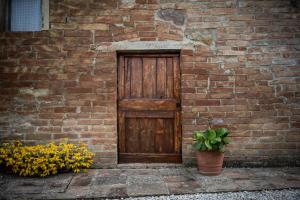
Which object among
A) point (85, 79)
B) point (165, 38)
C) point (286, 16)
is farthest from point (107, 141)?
point (286, 16)

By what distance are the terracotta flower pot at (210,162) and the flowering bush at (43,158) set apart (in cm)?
180

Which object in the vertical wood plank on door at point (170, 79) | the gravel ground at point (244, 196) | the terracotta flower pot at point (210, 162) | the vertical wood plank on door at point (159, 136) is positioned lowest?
the gravel ground at point (244, 196)

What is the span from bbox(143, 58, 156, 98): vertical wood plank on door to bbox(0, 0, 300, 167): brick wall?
403mm

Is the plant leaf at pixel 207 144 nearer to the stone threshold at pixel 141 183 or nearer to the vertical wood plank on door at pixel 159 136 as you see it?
the stone threshold at pixel 141 183

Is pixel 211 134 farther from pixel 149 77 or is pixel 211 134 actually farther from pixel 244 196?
pixel 149 77

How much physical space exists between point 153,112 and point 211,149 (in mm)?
1206

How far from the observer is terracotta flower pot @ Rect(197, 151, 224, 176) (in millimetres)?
3900

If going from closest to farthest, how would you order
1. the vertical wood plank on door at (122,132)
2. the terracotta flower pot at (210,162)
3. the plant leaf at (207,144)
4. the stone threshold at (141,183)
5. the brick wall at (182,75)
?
the stone threshold at (141,183), the plant leaf at (207,144), the terracotta flower pot at (210,162), the brick wall at (182,75), the vertical wood plank on door at (122,132)

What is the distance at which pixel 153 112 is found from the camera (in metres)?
4.52

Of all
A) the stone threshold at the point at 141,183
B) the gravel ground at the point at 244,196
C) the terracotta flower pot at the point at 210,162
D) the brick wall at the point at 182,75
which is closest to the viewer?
the gravel ground at the point at 244,196

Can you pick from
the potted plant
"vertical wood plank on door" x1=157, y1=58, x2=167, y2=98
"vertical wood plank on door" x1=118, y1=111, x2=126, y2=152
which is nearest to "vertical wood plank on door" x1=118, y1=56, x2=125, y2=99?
"vertical wood plank on door" x1=118, y1=111, x2=126, y2=152

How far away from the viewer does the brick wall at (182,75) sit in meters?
4.40

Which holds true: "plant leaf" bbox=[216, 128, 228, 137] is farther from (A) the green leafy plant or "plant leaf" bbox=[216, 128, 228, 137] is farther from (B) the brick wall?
(B) the brick wall

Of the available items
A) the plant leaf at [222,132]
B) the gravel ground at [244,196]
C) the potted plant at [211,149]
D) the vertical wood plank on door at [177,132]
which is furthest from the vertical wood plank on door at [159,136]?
the gravel ground at [244,196]
